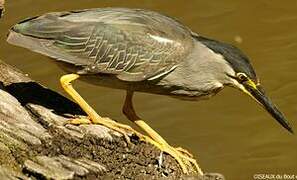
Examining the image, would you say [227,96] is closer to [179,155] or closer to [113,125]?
[179,155]

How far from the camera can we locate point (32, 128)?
4.09m

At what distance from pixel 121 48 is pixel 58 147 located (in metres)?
0.71

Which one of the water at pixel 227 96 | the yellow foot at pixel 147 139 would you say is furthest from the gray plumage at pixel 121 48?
the water at pixel 227 96

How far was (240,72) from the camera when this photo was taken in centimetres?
440

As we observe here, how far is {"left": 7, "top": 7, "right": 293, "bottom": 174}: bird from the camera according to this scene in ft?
14.3

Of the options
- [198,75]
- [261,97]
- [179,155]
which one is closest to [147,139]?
[179,155]

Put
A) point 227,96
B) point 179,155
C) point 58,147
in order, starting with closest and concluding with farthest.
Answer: point 58,147 → point 179,155 → point 227,96

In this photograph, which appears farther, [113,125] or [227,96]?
[227,96]

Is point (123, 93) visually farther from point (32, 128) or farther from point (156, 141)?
point (32, 128)

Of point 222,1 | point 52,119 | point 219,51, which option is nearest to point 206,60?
point 219,51

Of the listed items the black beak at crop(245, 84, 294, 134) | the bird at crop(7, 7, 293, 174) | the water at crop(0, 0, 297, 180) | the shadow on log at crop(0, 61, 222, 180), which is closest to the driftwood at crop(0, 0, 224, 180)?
the shadow on log at crop(0, 61, 222, 180)

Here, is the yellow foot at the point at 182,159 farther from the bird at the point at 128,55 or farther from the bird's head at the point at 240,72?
the bird's head at the point at 240,72

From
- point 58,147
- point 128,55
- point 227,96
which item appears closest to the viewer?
point 58,147

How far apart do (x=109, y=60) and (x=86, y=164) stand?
0.70 meters
